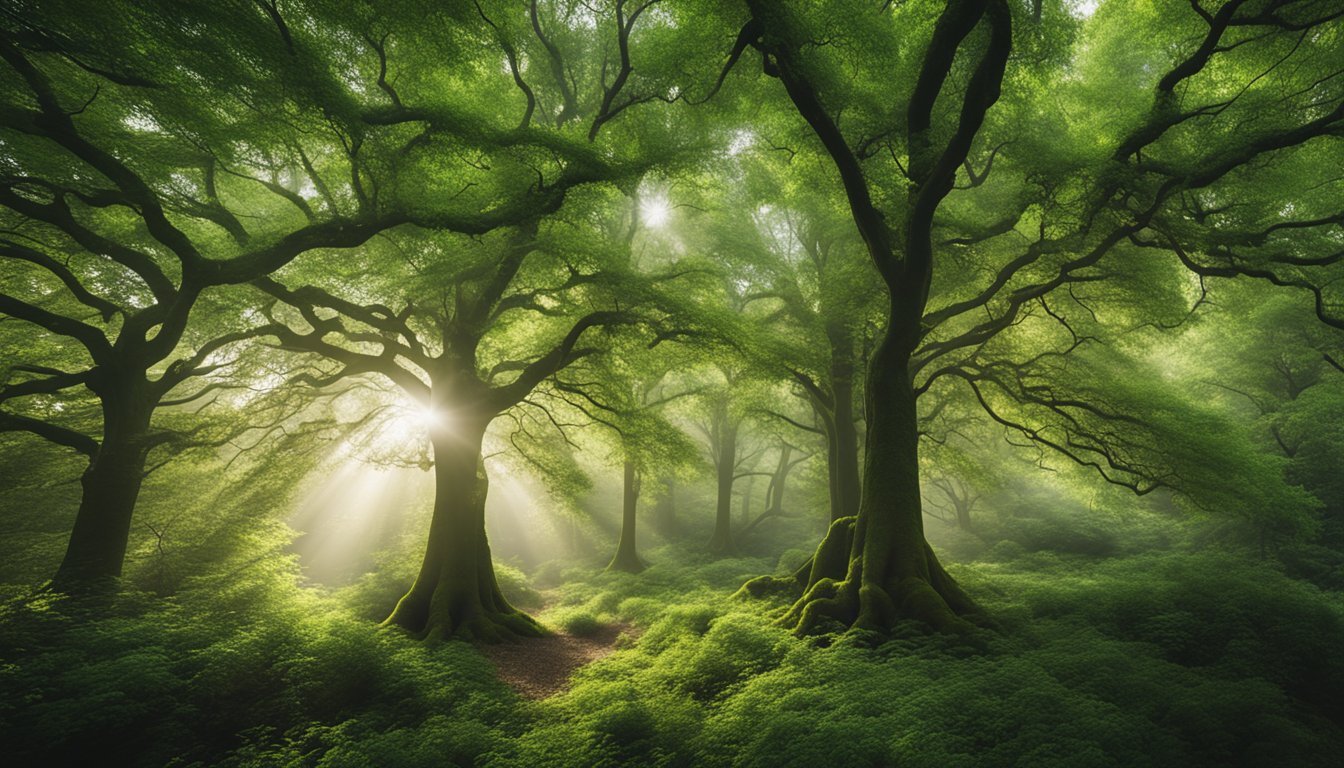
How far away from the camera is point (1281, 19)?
7.98 metres

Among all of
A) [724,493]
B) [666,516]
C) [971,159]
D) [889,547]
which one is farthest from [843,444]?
[666,516]

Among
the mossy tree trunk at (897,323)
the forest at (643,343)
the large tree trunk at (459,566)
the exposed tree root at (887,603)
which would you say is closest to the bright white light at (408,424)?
the forest at (643,343)

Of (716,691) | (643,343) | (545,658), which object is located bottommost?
(545,658)

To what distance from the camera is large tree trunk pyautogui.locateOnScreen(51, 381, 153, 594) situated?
9.79 metres

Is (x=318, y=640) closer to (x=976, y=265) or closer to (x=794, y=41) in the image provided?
(x=794, y=41)

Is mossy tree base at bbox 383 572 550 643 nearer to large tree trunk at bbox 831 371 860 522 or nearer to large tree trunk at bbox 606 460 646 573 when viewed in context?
large tree trunk at bbox 831 371 860 522

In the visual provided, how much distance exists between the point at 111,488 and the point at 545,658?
884 centimetres

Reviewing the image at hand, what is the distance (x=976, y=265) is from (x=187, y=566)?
18569 millimetres

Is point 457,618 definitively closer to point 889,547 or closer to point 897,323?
point 889,547

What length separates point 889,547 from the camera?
32.0 feet

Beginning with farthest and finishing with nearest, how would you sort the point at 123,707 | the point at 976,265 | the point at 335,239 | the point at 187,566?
the point at 976,265, the point at 187,566, the point at 335,239, the point at 123,707

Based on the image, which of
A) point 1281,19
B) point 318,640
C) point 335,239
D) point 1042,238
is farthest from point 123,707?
point 1281,19

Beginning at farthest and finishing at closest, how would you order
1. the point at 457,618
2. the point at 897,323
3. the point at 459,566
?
the point at 459,566 → the point at 457,618 → the point at 897,323

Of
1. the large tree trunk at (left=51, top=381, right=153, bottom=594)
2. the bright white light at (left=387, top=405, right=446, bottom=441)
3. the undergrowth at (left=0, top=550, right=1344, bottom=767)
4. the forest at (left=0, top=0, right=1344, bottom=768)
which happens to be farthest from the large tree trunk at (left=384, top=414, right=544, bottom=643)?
the large tree trunk at (left=51, top=381, right=153, bottom=594)
